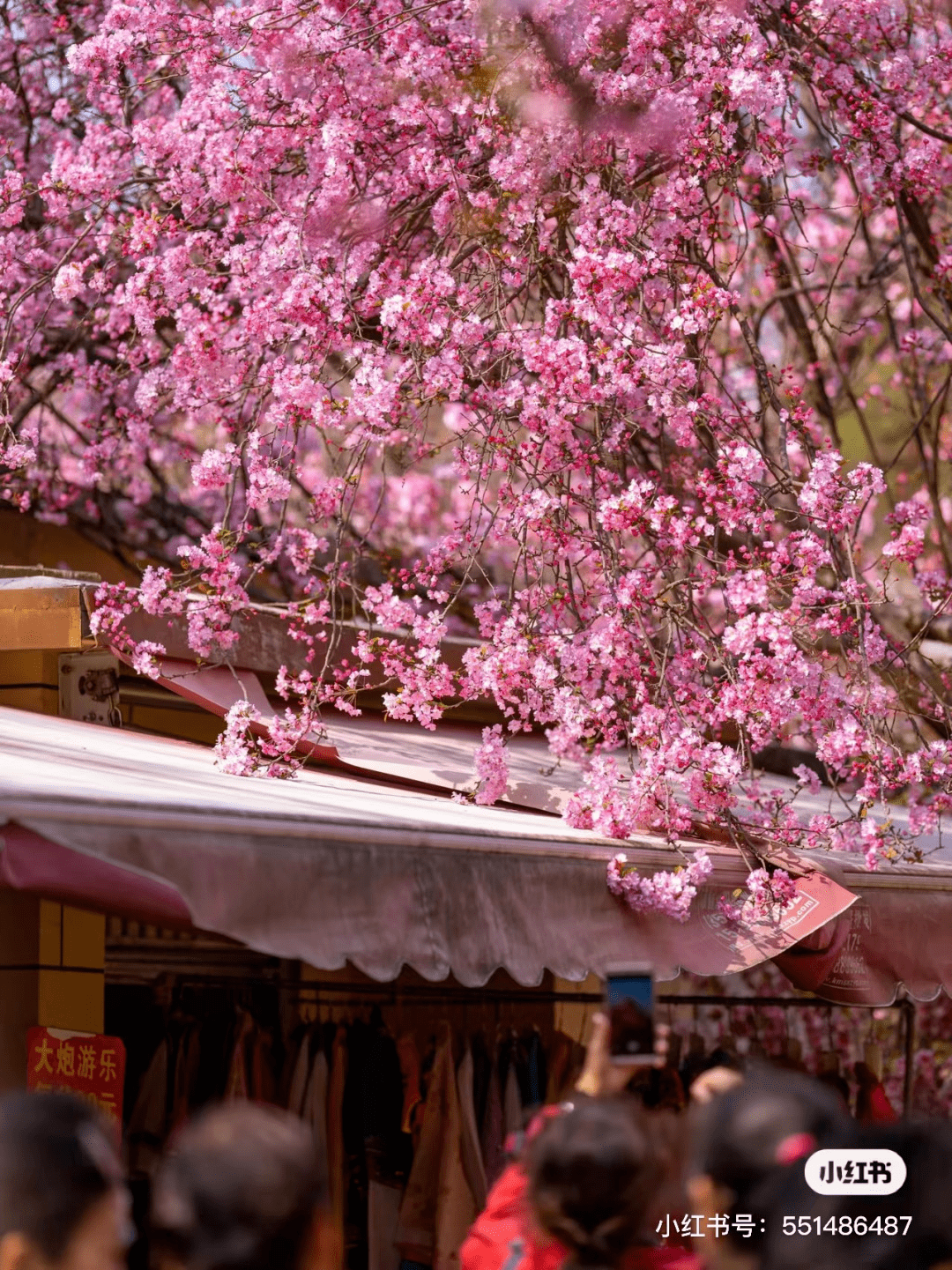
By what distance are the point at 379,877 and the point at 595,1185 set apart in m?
1.70

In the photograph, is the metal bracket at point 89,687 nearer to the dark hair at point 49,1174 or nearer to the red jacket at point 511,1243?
the red jacket at point 511,1243

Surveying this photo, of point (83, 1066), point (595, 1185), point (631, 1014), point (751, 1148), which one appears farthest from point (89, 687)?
point (751, 1148)

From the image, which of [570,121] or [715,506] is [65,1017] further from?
[570,121]

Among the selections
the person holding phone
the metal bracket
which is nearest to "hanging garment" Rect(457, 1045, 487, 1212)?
the metal bracket

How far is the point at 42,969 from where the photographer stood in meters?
6.53

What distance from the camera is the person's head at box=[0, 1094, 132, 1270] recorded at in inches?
108

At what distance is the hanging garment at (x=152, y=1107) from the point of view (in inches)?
281

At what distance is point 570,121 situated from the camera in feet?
22.4

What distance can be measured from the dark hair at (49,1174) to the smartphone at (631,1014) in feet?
5.37

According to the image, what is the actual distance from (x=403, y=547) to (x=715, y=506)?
650cm

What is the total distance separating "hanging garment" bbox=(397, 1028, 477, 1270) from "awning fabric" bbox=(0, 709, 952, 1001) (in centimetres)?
131

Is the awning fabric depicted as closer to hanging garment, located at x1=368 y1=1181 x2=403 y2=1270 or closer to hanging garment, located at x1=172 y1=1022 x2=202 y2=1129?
hanging garment, located at x1=172 y1=1022 x2=202 y2=1129

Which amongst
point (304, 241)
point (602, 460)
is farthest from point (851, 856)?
point (304, 241)

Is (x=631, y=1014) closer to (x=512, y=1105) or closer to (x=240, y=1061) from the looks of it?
(x=512, y=1105)
